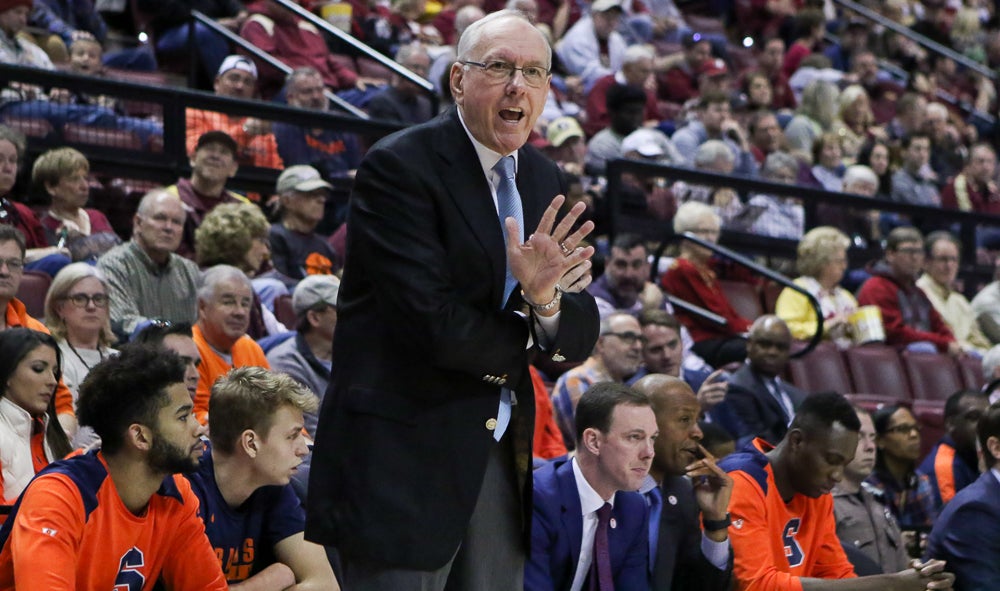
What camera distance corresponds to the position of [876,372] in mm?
8227

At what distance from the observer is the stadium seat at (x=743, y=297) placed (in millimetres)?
8492

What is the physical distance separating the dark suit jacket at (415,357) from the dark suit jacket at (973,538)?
8.93 feet

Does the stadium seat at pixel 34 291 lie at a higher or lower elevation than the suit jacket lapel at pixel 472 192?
higher

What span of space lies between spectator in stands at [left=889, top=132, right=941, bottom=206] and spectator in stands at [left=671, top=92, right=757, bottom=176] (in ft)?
5.67

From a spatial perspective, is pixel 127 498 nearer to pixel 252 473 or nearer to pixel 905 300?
pixel 252 473

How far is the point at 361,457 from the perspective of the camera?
2.36 meters

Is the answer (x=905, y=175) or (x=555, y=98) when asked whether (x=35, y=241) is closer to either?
(x=555, y=98)

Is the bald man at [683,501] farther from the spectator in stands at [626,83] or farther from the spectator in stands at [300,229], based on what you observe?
the spectator in stands at [626,83]

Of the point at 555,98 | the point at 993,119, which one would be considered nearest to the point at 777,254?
the point at 555,98

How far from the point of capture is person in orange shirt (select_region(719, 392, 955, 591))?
4477 millimetres

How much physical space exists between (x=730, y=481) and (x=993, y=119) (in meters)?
11.8

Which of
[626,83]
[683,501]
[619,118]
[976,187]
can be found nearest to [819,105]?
[976,187]

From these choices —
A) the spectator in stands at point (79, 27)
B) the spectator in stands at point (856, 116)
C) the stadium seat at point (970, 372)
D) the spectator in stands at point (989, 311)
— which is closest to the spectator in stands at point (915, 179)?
Result: the spectator in stands at point (856, 116)

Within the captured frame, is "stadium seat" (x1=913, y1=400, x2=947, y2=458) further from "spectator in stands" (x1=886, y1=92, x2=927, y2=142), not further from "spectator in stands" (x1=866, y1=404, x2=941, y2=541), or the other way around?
"spectator in stands" (x1=886, y1=92, x2=927, y2=142)
